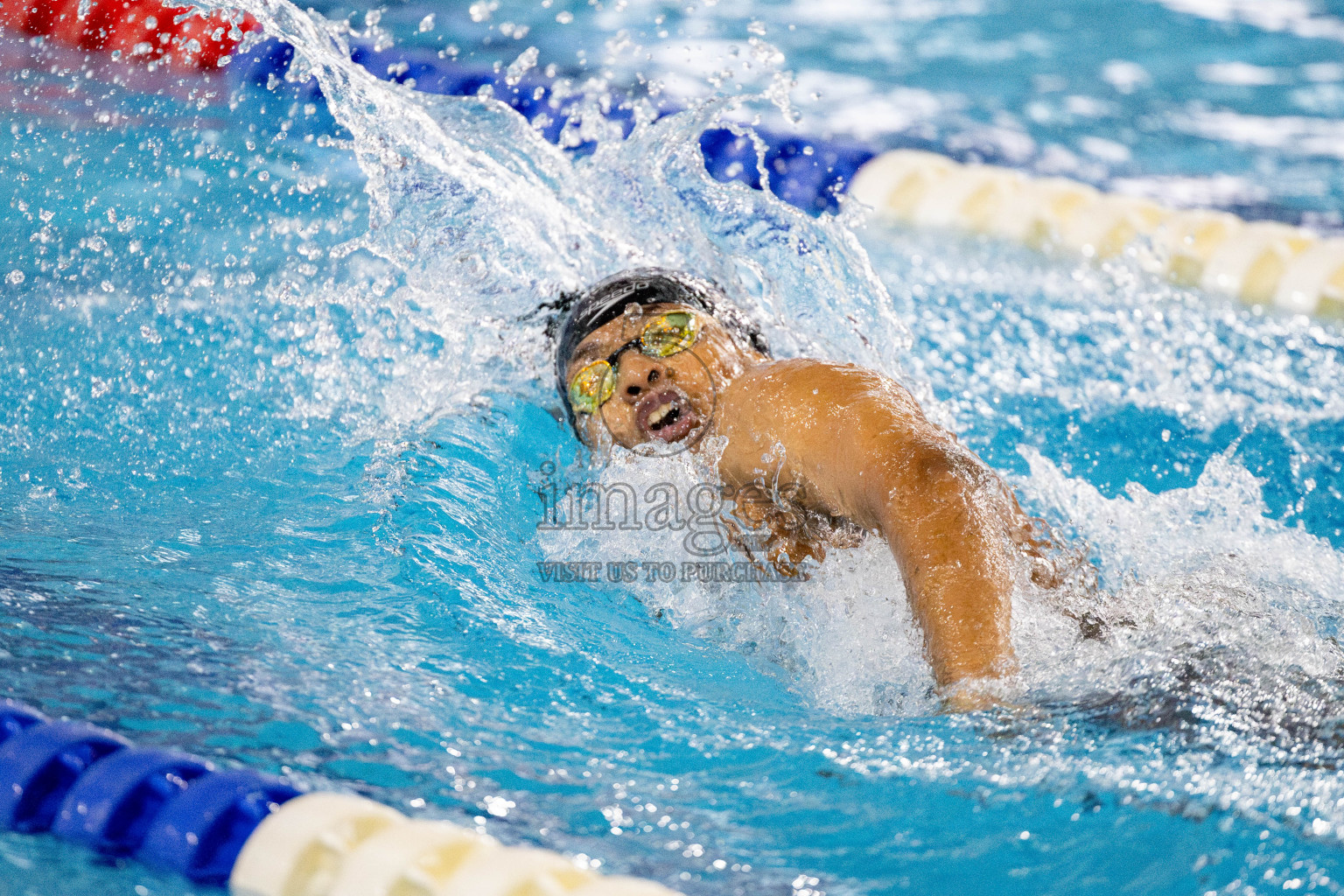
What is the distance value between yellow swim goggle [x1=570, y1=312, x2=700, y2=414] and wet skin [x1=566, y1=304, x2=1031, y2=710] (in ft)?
0.10

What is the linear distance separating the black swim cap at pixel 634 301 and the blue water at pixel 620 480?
0.32 metres

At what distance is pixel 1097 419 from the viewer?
10.3 feet

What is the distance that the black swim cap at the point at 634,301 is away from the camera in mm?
2289

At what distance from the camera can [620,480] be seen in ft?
8.03

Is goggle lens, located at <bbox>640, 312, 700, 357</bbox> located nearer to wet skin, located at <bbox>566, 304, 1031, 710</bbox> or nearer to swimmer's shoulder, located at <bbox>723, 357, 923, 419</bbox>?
wet skin, located at <bbox>566, 304, 1031, 710</bbox>

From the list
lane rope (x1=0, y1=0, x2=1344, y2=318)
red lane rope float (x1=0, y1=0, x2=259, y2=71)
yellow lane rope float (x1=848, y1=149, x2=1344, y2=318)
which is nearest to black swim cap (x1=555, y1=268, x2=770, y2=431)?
lane rope (x1=0, y1=0, x2=1344, y2=318)

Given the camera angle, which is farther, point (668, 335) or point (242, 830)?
point (668, 335)

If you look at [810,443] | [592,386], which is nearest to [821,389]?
[810,443]

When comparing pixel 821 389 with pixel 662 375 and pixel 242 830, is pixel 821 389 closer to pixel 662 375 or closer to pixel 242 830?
pixel 662 375

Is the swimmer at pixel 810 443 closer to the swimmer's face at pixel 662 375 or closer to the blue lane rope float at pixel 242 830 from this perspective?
the swimmer's face at pixel 662 375

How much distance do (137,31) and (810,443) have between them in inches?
161

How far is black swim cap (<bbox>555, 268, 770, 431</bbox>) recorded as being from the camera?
2.29m

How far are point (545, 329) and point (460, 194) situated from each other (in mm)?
504

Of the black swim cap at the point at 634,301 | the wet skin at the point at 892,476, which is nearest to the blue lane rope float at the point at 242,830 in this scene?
the wet skin at the point at 892,476
